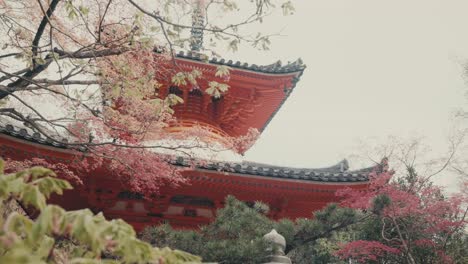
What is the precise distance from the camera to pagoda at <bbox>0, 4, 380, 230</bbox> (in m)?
5.81

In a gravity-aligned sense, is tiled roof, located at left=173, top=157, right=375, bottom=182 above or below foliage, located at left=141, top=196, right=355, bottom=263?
above

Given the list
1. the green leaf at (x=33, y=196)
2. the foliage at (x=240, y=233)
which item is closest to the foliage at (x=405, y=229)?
the foliage at (x=240, y=233)

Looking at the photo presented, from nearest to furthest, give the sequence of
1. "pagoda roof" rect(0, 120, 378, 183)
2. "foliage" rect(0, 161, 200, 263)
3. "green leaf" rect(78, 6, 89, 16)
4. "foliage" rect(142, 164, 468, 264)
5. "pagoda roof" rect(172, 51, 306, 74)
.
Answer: "foliage" rect(0, 161, 200, 263), "green leaf" rect(78, 6, 89, 16), "foliage" rect(142, 164, 468, 264), "pagoda roof" rect(0, 120, 378, 183), "pagoda roof" rect(172, 51, 306, 74)

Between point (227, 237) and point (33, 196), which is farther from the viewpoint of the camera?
point (227, 237)

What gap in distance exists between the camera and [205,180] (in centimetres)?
646

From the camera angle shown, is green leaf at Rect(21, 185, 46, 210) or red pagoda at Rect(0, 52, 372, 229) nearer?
green leaf at Rect(21, 185, 46, 210)

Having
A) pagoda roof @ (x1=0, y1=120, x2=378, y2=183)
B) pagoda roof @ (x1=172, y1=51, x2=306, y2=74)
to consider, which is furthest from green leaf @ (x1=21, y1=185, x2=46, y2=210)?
pagoda roof @ (x1=172, y1=51, x2=306, y2=74)

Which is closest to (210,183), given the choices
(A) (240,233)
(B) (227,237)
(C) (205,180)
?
(C) (205,180)

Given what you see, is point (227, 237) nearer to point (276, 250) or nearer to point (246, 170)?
point (276, 250)

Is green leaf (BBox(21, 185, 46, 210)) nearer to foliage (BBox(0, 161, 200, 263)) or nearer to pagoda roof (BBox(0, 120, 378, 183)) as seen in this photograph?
foliage (BBox(0, 161, 200, 263))

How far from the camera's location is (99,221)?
4.60 ft

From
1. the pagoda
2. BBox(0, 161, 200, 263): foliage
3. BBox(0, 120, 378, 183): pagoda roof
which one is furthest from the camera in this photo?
the pagoda

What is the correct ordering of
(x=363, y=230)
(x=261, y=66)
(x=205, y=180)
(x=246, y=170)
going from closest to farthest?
(x=246, y=170), (x=205, y=180), (x=363, y=230), (x=261, y=66)

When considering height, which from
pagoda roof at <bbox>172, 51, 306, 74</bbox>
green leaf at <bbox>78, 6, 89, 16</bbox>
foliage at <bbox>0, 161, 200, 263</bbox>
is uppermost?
pagoda roof at <bbox>172, 51, 306, 74</bbox>
